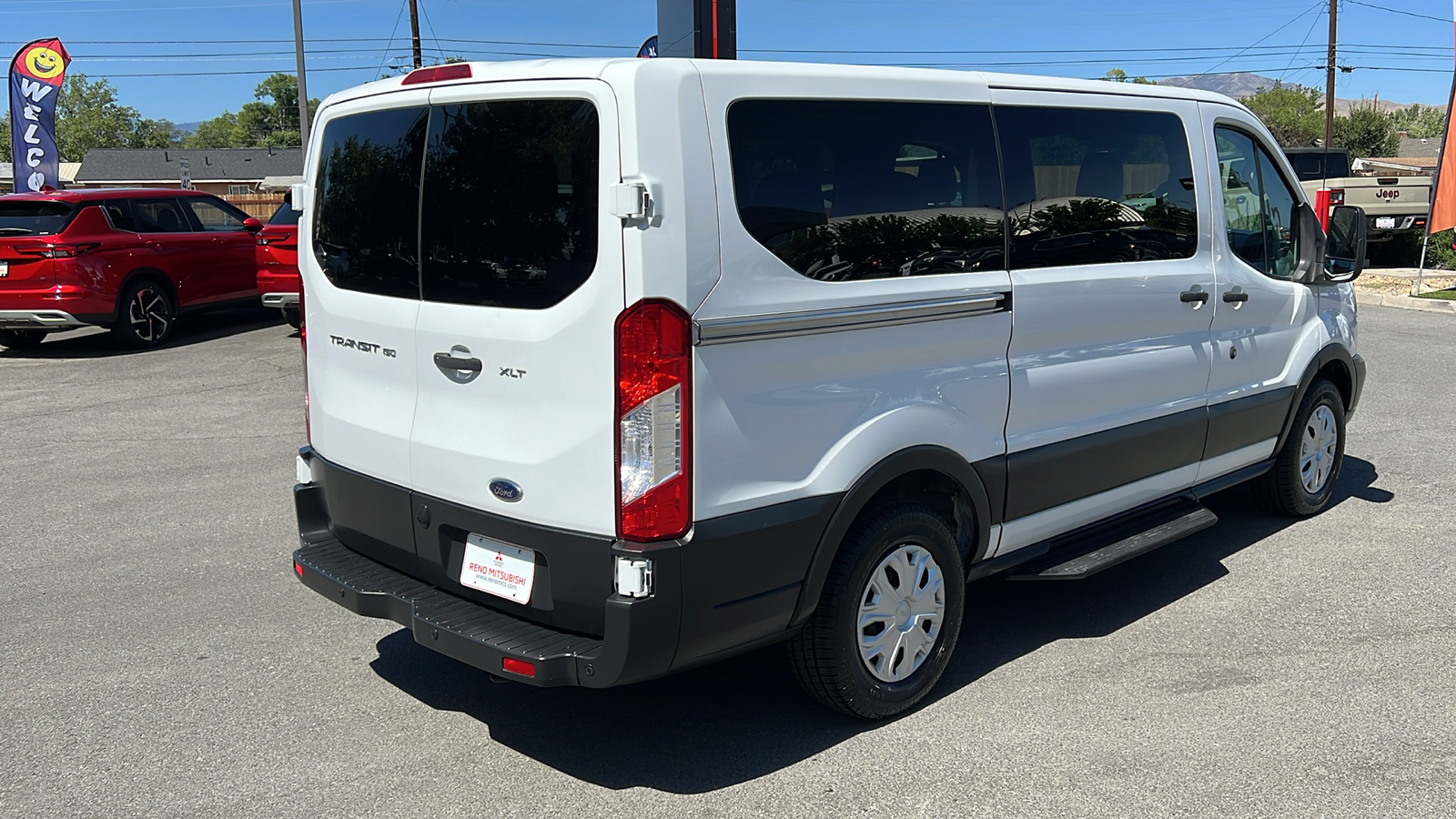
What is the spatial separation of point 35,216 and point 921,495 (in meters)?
11.8

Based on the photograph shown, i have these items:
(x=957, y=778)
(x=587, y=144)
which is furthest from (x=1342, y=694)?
(x=587, y=144)

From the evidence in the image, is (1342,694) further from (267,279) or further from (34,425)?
(267,279)

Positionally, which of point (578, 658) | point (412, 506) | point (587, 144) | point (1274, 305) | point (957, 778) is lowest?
point (957, 778)

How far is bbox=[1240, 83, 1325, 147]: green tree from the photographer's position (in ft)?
264

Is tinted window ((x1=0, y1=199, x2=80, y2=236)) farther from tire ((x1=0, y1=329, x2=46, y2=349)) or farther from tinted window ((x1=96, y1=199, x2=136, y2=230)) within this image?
tire ((x1=0, y1=329, x2=46, y2=349))

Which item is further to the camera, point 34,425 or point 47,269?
point 47,269

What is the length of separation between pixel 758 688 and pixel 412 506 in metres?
1.41

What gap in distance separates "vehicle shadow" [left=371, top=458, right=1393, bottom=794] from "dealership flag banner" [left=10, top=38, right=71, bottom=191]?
63.7 feet

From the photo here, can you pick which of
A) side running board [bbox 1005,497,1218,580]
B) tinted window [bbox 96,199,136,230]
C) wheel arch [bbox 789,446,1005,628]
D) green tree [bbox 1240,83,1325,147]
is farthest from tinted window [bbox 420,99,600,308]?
green tree [bbox 1240,83,1325,147]

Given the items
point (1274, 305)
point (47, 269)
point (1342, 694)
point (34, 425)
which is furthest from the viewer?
point (47, 269)

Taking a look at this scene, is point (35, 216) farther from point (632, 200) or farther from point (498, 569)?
point (632, 200)

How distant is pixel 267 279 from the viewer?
12773mm

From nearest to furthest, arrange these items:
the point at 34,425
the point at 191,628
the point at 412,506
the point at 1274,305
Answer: the point at 412,506
the point at 191,628
the point at 1274,305
the point at 34,425

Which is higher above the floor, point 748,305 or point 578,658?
point 748,305
